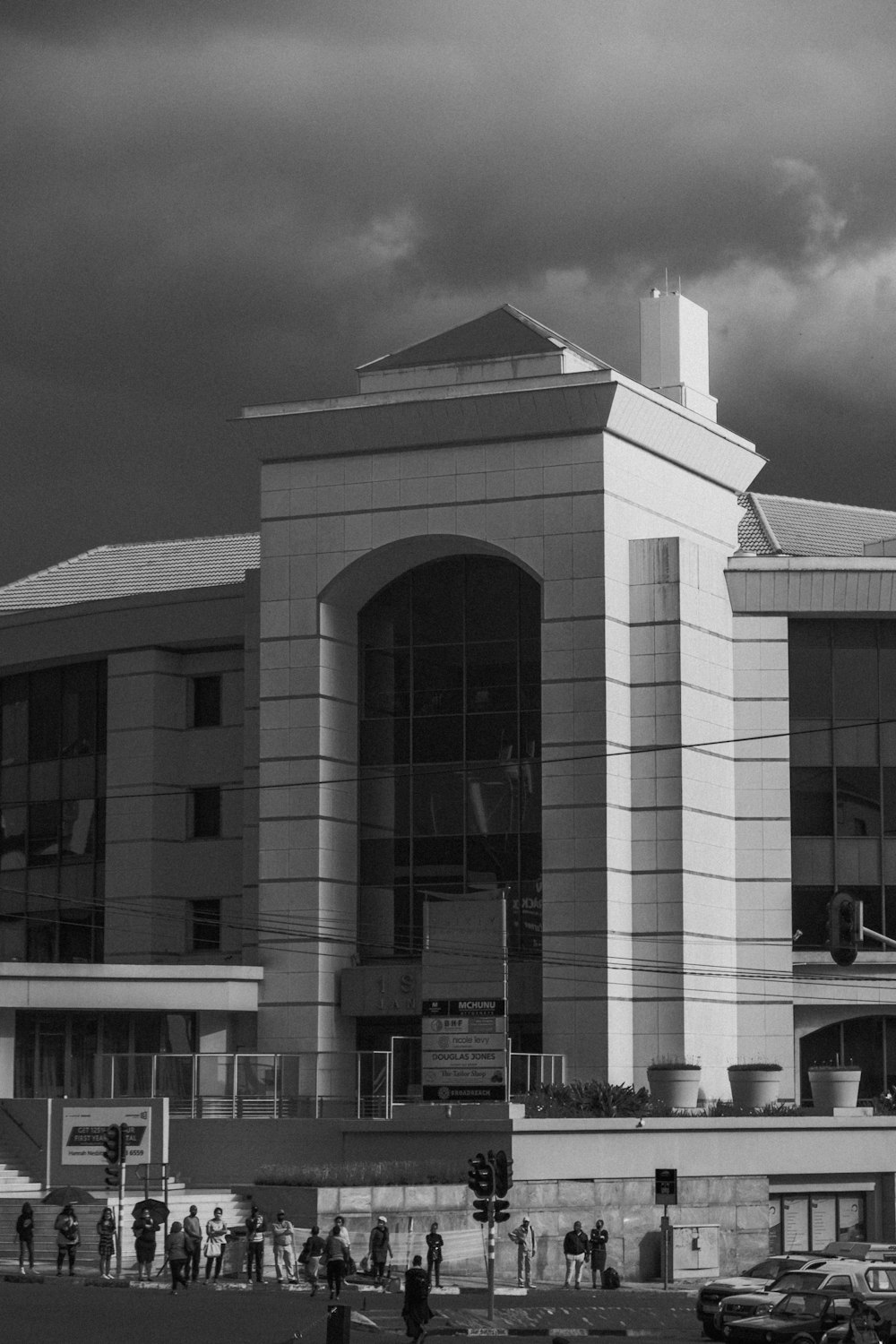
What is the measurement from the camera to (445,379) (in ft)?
201

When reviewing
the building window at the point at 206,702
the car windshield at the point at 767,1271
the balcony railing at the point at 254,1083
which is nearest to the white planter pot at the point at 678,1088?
the balcony railing at the point at 254,1083

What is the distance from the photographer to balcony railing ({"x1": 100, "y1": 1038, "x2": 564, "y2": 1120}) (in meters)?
54.3

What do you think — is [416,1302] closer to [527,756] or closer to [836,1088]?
[836,1088]

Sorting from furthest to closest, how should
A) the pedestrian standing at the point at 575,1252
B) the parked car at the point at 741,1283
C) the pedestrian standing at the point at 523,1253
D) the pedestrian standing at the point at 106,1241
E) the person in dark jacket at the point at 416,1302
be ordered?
the pedestrian standing at the point at 575,1252 → the pedestrian standing at the point at 523,1253 → the pedestrian standing at the point at 106,1241 → the parked car at the point at 741,1283 → the person in dark jacket at the point at 416,1302

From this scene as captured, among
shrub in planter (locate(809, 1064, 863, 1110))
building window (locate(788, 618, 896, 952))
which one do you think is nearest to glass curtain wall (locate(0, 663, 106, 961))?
building window (locate(788, 618, 896, 952))

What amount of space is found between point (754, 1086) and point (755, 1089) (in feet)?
0.23

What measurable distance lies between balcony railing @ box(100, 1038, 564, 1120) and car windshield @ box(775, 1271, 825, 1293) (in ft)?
53.9

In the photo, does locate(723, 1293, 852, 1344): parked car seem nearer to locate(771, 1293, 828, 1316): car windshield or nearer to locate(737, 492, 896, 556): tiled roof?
locate(771, 1293, 828, 1316): car windshield

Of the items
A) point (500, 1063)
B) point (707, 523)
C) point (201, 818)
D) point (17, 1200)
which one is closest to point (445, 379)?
point (707, 523)

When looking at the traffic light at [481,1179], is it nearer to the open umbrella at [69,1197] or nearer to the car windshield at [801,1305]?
the car windshield at [801,1305]

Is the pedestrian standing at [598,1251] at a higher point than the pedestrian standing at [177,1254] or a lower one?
lower

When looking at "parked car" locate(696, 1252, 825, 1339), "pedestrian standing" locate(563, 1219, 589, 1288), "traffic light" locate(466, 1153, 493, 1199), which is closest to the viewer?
"parked car" locate(696, 1252, 825, 1339)

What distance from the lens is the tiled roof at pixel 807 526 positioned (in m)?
70.6

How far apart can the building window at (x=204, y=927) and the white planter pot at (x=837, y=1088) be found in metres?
18.5
